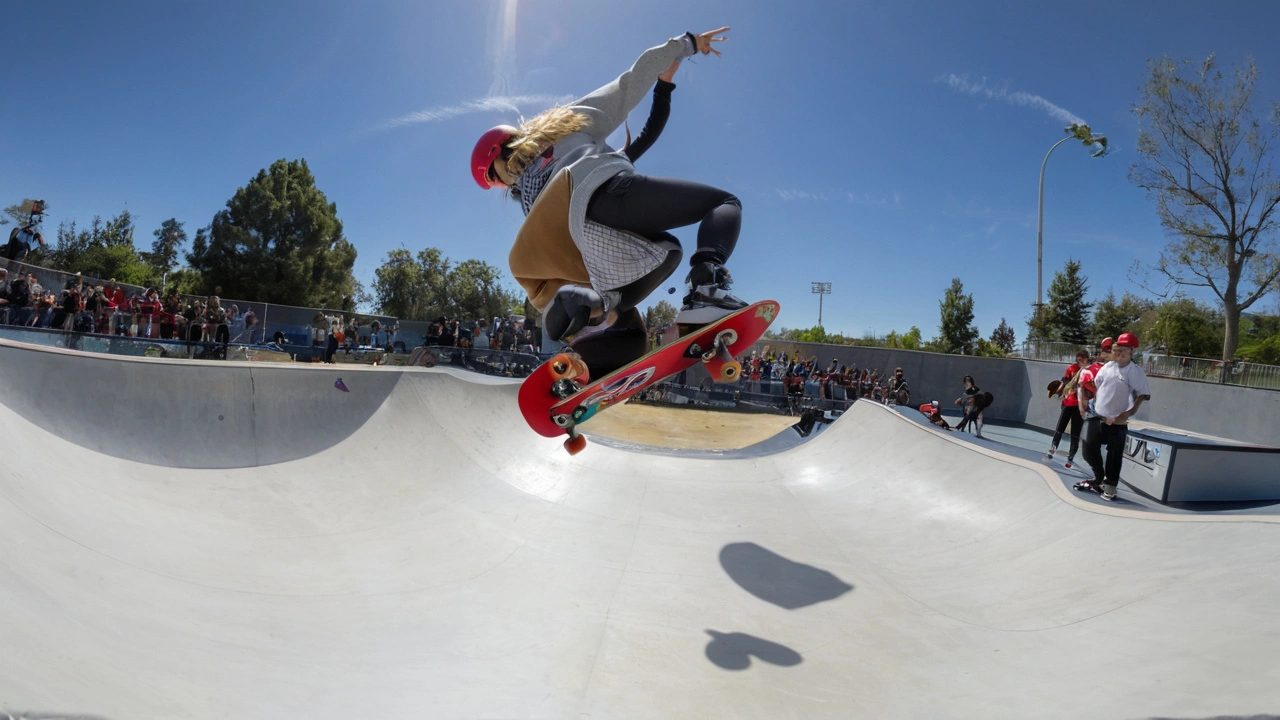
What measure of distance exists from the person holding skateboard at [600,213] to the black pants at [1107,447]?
4403 mm

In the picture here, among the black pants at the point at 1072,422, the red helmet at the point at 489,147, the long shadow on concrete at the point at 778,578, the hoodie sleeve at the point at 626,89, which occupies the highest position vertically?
the hoodie sleeve at the point at 626,89

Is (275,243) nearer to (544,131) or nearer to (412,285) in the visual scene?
(412,285)

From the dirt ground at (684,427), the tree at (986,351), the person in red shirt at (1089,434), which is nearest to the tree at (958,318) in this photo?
the tree at (986,351)

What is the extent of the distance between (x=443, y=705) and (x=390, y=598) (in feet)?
3.46

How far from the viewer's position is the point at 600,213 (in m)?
2.98

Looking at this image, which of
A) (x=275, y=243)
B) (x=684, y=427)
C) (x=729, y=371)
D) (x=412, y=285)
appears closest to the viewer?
(x=729, y=371)

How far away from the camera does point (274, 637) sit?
6.86 ft

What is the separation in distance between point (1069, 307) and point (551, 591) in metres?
43.8

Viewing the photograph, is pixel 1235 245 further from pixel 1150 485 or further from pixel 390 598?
pixel 390 598

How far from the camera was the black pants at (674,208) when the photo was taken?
2.91m

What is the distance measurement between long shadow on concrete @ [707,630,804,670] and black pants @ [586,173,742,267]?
190 cm

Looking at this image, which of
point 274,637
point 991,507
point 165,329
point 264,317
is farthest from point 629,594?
point 264,317

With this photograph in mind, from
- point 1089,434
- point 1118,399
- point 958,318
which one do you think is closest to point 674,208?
point 1118,399

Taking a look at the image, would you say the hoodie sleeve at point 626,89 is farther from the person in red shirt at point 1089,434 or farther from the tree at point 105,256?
the tree at point 105,256
